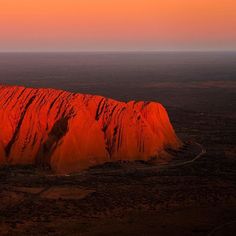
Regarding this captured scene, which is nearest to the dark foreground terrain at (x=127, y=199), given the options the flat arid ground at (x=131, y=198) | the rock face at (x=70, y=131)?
the flat arid ground at (x=131, y=198)

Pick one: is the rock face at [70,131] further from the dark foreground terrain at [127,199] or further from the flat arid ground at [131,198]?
the dark foreground terrain at [127,199]

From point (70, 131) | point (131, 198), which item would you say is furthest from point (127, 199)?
point (70, 131)

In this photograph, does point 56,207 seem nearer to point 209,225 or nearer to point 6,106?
point 209,225

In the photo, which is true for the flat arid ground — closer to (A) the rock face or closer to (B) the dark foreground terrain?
(B) the dark foreground terrain

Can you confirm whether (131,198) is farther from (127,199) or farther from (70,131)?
(70,131)

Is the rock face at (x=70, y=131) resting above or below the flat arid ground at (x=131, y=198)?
above

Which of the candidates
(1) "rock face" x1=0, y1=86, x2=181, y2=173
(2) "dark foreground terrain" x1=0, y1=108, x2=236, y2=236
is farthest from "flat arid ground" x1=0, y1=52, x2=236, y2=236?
(1) "rock face" x1=0, y1=86, x2=181, y2=173
